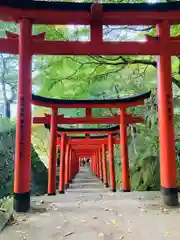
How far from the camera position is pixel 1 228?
11.5ft

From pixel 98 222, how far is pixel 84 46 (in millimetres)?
3133

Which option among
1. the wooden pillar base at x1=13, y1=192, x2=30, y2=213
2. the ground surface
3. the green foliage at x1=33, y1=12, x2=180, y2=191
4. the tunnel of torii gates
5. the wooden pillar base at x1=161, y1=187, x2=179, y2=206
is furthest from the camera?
the green foliage at x1=33, y1=12, x2=180, y2=191

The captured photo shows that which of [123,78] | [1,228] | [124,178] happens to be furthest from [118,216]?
[123,78]

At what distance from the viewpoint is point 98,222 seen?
3885mm

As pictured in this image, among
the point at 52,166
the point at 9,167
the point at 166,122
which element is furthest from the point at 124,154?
the point at 9,167

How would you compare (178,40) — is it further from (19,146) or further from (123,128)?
(123,128)

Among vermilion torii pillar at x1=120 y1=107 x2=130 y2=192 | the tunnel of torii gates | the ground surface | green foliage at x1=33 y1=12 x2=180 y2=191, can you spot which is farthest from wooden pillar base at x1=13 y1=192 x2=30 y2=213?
vermilion torii pillar at x1=120 y1=107 x2=130 y2=192

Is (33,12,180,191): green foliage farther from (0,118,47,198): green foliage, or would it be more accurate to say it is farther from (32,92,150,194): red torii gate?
(0,118,47,198): green foliage

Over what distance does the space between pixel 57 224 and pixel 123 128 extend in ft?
19.9

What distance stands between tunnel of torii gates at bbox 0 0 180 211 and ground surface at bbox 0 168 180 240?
0.51 metres

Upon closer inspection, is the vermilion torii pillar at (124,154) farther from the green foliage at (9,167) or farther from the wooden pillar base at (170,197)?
the green foliage at (9,167)

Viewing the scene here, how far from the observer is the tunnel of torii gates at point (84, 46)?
15.5 ft

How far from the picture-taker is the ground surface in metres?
3.29

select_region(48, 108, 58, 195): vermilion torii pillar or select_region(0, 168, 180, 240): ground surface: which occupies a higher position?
select_region(48, 108, 58, 195): vermilion torii pillar
